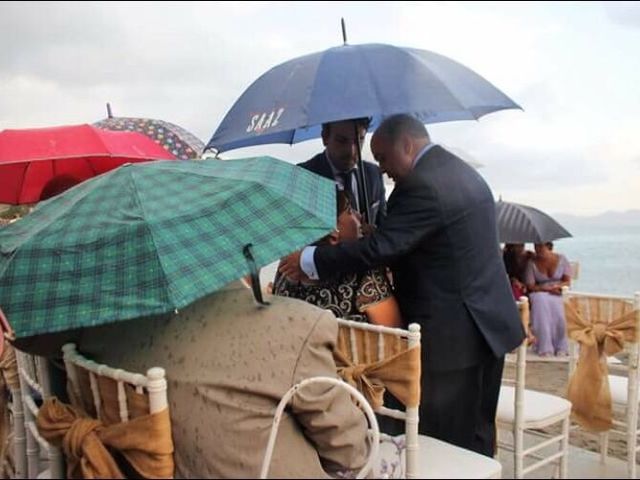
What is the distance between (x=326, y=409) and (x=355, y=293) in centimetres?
76

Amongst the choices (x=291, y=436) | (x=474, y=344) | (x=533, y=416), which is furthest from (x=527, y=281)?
(x=291, y=436)

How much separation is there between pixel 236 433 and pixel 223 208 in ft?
1.71

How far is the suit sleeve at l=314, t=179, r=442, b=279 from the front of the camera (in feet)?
6.55

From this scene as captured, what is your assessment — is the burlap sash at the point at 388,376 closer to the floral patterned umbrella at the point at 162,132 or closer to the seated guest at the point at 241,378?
the seated guest at the point at 241,378

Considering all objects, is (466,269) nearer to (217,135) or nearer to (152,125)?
(217,135)

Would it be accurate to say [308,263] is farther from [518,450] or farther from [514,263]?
[514,263]

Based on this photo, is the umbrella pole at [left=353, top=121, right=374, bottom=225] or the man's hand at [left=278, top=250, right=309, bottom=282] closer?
the man's hand at [left=278, top=250, right=309, bottom=282]

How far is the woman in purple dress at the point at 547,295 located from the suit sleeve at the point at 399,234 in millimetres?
4430

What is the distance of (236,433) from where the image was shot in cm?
128

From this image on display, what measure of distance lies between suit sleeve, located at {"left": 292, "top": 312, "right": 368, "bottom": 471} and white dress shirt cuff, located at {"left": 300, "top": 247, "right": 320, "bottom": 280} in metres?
0.63

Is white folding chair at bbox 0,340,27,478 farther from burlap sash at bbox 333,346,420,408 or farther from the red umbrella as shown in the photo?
burlap sash at bbox 333,346,420,408

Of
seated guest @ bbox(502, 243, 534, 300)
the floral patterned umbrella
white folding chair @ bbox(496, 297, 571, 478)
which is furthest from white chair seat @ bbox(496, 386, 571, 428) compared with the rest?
seated guest @ bbox(502, 243, 534, 300)

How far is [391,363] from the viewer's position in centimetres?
171

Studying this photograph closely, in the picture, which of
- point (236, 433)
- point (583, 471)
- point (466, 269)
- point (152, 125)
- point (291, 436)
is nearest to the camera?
point (236, 433)
